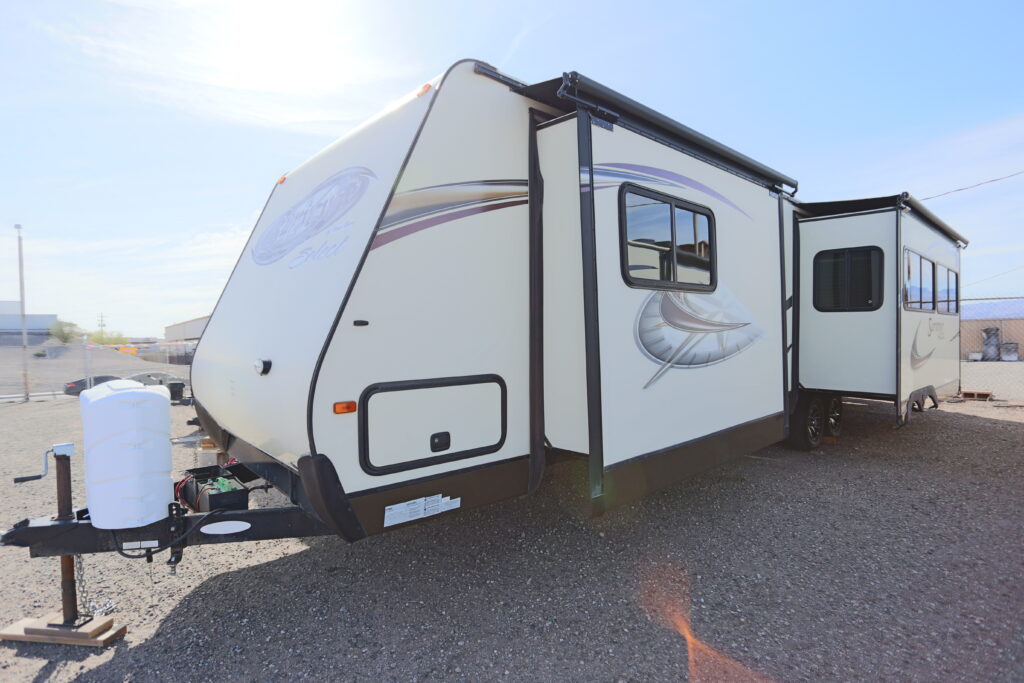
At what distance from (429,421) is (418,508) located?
0.42 m

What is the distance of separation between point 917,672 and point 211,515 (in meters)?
3.37

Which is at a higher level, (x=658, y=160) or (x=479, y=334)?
(x=658, y=160)

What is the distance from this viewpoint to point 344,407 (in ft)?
7.84

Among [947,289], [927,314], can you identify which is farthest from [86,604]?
[947,289]

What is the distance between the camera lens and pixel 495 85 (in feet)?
9.73

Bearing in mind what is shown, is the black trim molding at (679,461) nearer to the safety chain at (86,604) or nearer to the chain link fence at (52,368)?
the safety chain at (86,604)

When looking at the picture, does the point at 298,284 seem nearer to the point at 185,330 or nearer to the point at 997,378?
the point at 997,378

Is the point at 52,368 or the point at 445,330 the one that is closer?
the point at 445,330

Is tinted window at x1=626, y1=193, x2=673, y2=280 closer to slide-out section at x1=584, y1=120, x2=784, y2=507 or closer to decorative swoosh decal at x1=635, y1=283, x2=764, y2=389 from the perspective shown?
slide-out section at x1=584, y1=120, x2=784, y2=507

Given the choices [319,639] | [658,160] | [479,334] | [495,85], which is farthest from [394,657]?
[658,160]

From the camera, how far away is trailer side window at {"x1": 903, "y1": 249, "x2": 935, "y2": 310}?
618cm

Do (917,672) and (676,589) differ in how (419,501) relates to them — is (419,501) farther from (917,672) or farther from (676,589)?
(917,672)

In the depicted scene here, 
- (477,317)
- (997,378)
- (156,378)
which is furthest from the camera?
(997,378)

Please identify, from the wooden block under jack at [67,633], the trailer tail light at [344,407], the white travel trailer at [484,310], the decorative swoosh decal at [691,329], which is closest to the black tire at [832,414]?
the decorative swoosh decal at [691,329]
